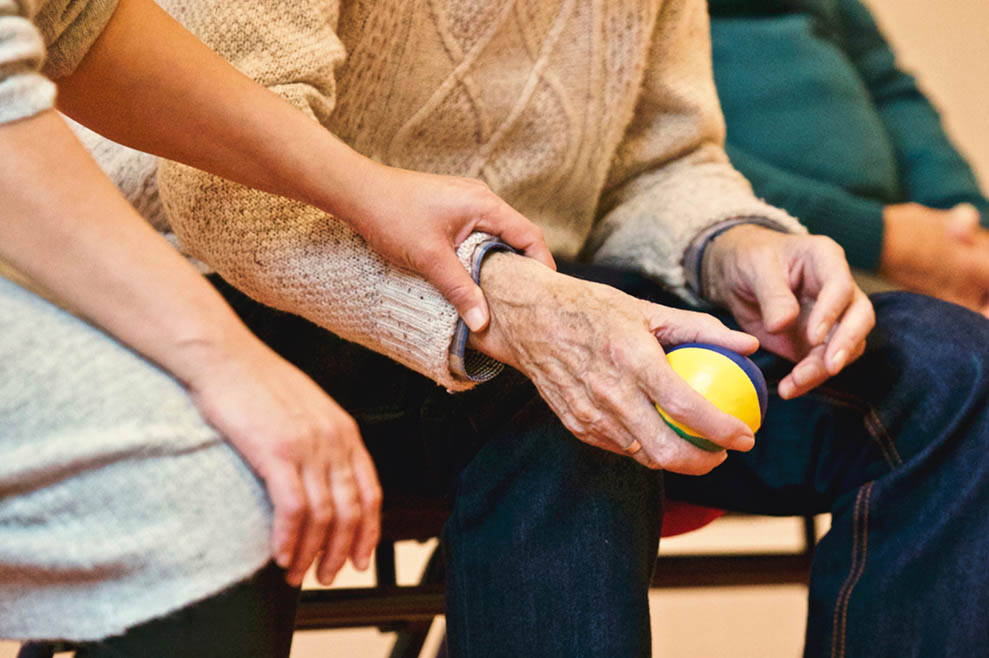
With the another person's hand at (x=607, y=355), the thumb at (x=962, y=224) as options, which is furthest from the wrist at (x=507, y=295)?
the thumb at (x=962, y=224)

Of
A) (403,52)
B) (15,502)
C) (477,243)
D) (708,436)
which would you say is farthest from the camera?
(403,52)

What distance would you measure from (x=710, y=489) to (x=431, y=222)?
376 millimetres

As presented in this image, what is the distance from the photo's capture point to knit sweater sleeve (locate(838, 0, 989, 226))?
162 cm

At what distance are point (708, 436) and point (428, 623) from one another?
25.0 inches

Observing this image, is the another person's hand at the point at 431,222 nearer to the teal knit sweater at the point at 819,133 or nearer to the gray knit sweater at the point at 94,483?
the gray knit sweater at the point at 94,483

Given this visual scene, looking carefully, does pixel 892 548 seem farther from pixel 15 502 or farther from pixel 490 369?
pixel 15 502

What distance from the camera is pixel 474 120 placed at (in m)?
0.86

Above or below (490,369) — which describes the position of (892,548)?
below

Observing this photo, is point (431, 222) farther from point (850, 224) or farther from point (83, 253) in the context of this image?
point (850, 224)

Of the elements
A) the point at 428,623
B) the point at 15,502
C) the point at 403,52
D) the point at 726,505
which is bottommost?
the point at 428,623

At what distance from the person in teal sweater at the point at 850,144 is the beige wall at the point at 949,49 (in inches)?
23.3

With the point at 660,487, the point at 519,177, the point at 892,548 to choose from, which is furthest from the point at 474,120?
the point at 892,548

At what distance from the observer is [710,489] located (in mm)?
826

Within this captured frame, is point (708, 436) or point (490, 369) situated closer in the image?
point (708, 436)
